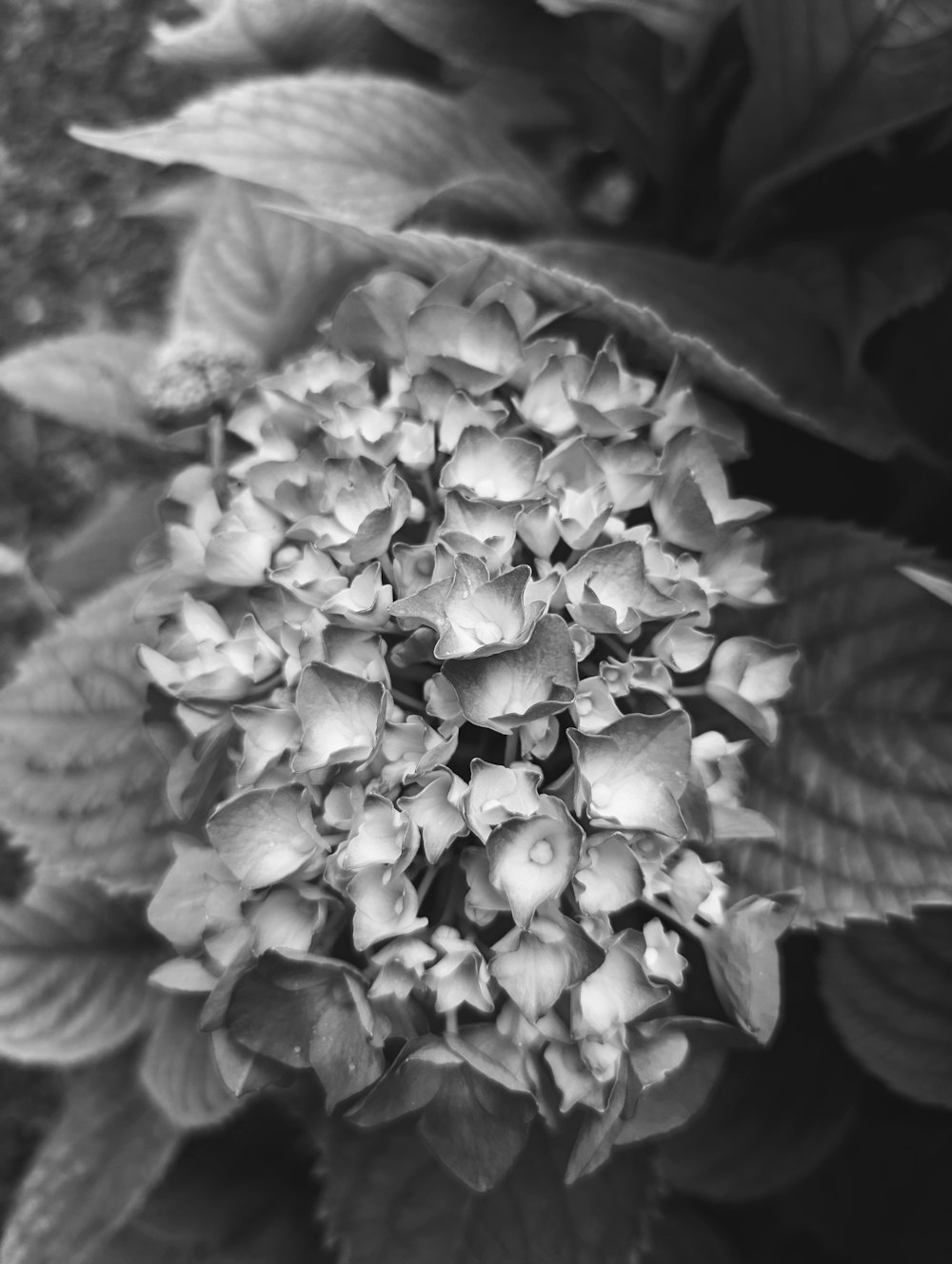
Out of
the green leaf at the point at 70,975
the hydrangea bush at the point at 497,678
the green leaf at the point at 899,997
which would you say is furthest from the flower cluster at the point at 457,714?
the green leaf at the point at 70,975

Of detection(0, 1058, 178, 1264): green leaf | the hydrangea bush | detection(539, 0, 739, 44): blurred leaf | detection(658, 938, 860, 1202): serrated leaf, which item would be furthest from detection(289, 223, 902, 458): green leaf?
detection(0, 1058, 178, 1264): green leaf

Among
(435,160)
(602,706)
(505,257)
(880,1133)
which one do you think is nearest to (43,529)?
(435,160)

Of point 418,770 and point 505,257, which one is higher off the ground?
point 505,257

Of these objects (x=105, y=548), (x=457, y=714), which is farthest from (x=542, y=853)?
(x=105, y=548)

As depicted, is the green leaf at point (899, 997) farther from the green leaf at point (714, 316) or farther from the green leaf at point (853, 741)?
the green leaf at point (714, 316)

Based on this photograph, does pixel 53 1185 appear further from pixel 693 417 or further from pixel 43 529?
pixel 693 417

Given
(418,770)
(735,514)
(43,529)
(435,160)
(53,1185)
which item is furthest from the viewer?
(43,529)

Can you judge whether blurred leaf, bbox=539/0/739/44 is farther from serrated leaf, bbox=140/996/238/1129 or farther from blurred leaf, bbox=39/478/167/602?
serrated leaf, bbox=140/996/238/1129
